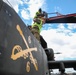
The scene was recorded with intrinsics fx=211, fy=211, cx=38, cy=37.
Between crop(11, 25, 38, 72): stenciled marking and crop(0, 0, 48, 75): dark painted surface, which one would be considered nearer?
crop(0, 0, 48, 75): dark painted surface

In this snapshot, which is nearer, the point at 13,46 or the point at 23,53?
the point at 13,46

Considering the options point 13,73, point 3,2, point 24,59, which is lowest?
point 13,73

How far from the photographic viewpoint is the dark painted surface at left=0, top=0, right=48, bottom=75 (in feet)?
11.9

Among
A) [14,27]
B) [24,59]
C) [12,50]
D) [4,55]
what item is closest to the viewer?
[4,55]

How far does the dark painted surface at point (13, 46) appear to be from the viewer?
11.9ft

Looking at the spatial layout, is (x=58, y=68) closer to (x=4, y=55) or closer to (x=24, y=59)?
(x=24, y=59)

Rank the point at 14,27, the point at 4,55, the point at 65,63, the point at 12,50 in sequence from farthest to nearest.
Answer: the point at 65,63 < the point at 14,27 < the point at 12,50 < the point at 4,55

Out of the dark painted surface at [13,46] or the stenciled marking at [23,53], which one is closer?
the dark painted surface at [13,46]

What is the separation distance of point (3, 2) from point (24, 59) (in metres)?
1.27

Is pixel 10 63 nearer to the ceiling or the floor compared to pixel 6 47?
nearer to the floor

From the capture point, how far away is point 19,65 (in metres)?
4.17

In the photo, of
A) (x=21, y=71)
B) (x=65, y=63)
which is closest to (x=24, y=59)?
(x=21, y=71)

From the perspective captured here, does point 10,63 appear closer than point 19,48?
Yes

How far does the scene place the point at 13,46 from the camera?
12.9 feet
